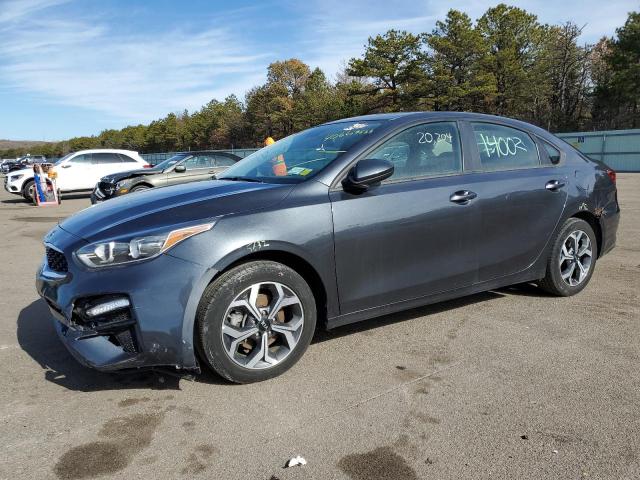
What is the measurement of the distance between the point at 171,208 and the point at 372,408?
165cm

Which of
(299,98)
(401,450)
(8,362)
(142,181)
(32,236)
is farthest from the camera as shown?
(299,98)

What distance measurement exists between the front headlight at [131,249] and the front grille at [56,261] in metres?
0.18

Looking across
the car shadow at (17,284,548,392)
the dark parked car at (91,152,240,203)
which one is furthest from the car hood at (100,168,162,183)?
the car shadow at (17,284,548,392)

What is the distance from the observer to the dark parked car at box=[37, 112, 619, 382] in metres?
2.85

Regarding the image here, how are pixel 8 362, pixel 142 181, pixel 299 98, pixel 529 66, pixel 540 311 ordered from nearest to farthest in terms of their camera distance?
pixel 8 362 < pixel 540 311 < pixel 142 181 < pixel 529 66 < pixel 299 98

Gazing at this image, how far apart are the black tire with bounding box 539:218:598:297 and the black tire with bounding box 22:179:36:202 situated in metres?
17.2

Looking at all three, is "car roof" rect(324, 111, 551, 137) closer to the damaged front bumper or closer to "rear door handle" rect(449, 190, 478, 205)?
"rear door handle" rect(449, 190, 478, 205)

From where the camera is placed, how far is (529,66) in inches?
2014

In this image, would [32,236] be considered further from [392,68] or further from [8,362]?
[392,68]

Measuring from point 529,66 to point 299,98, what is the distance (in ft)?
93.7

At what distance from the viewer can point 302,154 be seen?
3.86 meters

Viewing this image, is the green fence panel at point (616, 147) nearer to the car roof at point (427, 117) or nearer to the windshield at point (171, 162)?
the windshield at point (171, 162)

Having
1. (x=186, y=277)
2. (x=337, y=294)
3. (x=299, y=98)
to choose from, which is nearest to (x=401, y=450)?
(x=337, y=294)

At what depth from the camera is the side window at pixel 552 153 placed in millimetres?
4574
